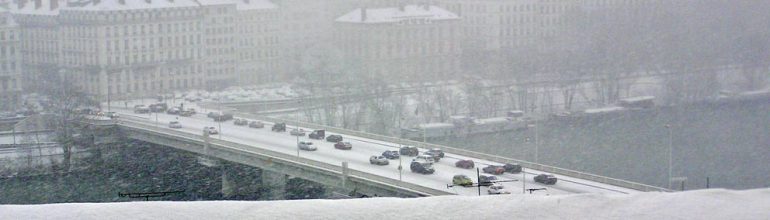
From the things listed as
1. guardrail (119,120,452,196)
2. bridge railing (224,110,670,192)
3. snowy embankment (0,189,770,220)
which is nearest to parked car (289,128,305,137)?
bridge railing (224,110,670,192)

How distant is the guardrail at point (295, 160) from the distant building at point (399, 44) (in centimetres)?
209

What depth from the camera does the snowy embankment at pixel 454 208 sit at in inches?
17.9

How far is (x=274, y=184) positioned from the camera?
4129 mm

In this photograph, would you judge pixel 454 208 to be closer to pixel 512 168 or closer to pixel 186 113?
pixel 512 168

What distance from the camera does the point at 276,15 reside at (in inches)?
249

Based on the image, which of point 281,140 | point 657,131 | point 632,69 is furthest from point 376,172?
point 632,69

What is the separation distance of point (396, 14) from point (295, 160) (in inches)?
132

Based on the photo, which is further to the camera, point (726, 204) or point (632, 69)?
point (632, 69)

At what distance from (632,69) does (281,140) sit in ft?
11.1

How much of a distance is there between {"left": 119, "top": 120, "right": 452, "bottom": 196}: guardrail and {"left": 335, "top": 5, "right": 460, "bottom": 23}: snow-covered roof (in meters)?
2.24

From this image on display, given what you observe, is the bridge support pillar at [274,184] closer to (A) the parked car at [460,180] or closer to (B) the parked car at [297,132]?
(B) the parked car at [297,132]

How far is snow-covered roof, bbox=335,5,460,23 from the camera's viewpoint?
6.99m

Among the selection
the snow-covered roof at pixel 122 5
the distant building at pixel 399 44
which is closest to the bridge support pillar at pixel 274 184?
the snow-covered roof at pixel 122 5

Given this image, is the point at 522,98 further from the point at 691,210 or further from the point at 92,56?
the point at 691,210
